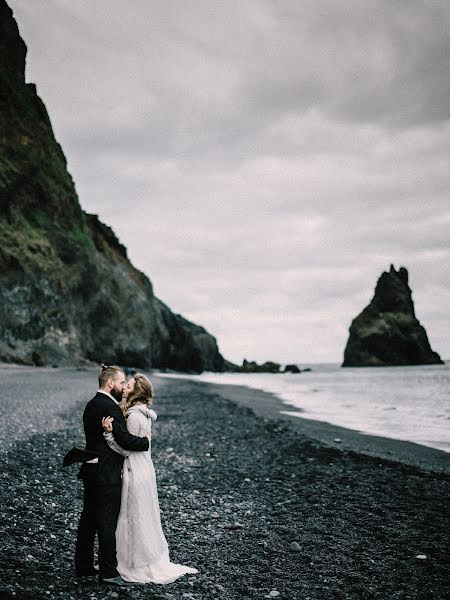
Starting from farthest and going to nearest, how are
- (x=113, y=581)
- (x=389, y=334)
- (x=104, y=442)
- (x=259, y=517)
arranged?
(x=389, y=334) → (x=259, y=517) → (x=104, y=442) → (x=113, y=581)

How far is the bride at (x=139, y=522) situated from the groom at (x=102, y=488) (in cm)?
8

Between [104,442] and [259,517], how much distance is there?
11.9ft

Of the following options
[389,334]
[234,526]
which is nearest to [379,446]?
[234,526]

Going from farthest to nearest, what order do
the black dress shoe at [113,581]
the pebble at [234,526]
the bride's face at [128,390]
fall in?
the pebble at [234,526] → the bride's face at [128,390] → the black dress shoe at [113,581]

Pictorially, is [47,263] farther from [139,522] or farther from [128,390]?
[139,522]

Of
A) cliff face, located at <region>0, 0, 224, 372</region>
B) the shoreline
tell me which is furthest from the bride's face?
cliff face, located at <region>0, 0, 224, 372</region>

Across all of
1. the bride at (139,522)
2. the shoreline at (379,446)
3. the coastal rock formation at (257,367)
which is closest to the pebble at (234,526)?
the bride at (139,522)

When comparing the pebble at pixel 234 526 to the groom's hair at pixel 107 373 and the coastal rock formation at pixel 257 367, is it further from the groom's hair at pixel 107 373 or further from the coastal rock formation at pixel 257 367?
the coastal rock formation at pixel 257 367

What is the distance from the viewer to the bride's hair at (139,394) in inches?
231

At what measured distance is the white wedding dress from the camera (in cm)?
553

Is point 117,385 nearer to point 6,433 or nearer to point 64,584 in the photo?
point 64,584

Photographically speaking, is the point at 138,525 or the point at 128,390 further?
the point at 128,390

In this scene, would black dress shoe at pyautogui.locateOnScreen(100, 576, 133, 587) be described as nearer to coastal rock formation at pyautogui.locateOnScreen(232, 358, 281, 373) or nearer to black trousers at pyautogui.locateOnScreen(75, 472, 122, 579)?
black trousers at pyautogui.locateOnScreen(75, 472, 122, 579)

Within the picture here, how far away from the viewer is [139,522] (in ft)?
18.2
